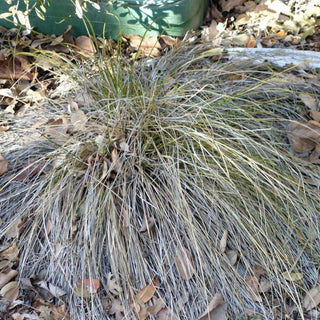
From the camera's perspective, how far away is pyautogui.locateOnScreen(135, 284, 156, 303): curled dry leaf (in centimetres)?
213

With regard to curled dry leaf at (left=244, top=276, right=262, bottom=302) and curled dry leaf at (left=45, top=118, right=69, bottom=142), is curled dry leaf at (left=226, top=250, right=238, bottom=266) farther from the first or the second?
curled dry leaf at (left=45, top=118, right=69, bottom=142)

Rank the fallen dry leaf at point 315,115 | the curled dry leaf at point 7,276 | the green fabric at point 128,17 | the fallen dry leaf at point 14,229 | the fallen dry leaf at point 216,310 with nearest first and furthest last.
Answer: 1. the fallen dry leaf at point 216,310
2. the curled dry leaf at point 7,276
3. the fallen dry leaf at point 14,229
4. the fallen dry leaf at point 315,115
5. the green fabric at point 128,17

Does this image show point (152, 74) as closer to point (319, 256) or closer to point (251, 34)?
point (251, 34)

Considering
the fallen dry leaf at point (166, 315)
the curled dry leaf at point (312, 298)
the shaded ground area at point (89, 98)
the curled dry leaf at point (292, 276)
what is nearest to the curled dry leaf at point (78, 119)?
the shaded ground area at point (89, 98)

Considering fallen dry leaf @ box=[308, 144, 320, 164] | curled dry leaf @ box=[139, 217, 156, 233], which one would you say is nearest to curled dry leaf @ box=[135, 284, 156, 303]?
curled dry leaf @ box=[139, 217, 156, 233]

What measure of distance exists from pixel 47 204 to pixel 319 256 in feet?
4.25

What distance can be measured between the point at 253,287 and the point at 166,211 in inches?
20.4

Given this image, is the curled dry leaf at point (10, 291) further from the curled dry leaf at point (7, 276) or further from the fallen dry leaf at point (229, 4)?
the fallen dry leaf at point (229, 4)

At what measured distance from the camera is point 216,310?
2.10 metres

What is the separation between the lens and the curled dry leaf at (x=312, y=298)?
215 centimetres

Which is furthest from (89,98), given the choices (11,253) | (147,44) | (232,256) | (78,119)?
(232,256)

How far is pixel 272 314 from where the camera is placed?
83.6 inches

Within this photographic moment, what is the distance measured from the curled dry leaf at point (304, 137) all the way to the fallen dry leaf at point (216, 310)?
95 centimetres

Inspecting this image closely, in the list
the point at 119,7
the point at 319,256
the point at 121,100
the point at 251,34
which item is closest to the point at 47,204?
the point at 121,100
